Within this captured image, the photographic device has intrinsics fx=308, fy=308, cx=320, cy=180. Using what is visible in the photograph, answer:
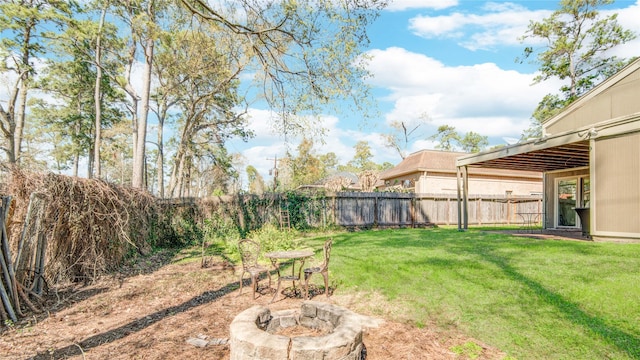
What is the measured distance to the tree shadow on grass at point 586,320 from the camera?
2.98 m

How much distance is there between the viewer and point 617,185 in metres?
7.01

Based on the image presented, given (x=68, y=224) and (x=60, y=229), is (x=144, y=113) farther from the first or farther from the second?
(x=60, y=229)

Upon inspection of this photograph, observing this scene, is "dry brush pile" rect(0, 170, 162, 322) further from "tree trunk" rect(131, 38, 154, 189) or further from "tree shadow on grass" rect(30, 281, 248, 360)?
"tree trunk" rect(131, 38, 154, 189)

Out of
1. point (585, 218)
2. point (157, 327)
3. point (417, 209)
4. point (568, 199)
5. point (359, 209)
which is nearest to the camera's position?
point (157, 327)

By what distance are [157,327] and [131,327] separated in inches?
13.5

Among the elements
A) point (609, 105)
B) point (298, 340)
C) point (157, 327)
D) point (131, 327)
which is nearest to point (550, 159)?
point (609, 105)

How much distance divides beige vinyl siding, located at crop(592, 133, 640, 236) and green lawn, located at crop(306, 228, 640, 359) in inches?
30.0

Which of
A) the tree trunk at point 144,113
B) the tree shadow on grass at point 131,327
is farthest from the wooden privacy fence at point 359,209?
the tree shadow on grass at point 131,327

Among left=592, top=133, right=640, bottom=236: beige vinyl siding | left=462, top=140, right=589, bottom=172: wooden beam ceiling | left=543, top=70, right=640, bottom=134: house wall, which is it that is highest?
left=543, top=70, right=640, bottom=134: house wall

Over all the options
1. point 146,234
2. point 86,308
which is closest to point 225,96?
point 146,234

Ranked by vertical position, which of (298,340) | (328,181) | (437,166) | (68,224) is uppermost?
(437,166)

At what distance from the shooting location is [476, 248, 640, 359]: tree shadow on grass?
117 inches

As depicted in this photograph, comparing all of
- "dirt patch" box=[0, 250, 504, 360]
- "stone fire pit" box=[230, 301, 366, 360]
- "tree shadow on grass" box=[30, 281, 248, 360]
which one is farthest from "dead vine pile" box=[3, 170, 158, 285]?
"stone fire pit" box=[230, 301, 366, 360]

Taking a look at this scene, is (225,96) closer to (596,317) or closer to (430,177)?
(430,177)
